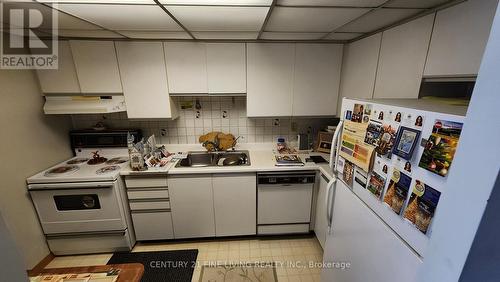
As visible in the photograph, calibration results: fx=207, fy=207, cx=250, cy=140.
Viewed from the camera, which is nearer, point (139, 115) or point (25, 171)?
point (25, 171)

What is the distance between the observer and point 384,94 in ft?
4.83

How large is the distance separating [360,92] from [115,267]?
2.07m

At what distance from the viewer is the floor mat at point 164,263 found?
191 cm

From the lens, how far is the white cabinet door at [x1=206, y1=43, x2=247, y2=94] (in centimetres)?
201

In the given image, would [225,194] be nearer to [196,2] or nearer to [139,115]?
[139,115]

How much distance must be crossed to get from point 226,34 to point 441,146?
1.69 meters

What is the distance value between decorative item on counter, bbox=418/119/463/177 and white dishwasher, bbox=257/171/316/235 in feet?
4.62

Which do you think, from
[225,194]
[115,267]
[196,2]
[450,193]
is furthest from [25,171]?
[450,193]

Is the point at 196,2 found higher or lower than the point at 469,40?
higher

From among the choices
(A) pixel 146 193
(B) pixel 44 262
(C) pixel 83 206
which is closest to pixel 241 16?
(A) pixel 146 193

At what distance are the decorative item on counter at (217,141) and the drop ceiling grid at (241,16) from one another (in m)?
1.05

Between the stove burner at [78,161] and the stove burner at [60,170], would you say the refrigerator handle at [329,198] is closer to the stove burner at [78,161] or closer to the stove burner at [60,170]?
the stove burner at [60,170]

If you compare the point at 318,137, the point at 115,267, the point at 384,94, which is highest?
the point at 384,94

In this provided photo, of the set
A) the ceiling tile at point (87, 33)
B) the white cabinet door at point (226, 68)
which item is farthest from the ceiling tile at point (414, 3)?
the ceiling tile at point (87, 33)
